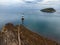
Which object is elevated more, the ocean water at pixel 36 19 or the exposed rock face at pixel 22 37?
the ocean water at pixel 36 19

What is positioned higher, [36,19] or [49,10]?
[49,10]

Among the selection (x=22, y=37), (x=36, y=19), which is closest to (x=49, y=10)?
(x=36, y=19)

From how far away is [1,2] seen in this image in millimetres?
3135

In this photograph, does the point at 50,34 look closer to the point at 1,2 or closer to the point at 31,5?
the point at 31,5

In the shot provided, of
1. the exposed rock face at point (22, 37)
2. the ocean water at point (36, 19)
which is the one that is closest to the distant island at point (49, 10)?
the ocean water at point (36, 19)

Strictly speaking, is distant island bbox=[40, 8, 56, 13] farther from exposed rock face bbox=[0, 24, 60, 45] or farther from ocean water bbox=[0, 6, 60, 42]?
exposed rock face bbox=[0, 24, 60, 45]

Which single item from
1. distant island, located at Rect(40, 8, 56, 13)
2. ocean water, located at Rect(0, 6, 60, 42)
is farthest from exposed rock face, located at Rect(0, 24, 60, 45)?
distant island, located at Rect(40, 8, 56, 13)

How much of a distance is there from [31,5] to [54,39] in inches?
29.1

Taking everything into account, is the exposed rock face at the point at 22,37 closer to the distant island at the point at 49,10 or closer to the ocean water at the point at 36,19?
the ocean water at the point at 36,19

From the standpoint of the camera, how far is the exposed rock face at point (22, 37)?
118 inches

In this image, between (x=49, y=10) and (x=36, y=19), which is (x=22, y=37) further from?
(x=49, y=10)

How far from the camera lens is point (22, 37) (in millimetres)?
3023

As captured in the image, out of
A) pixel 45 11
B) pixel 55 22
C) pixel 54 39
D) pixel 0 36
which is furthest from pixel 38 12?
pixel 0 36

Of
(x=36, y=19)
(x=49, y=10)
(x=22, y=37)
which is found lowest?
(x=22, y=37)
